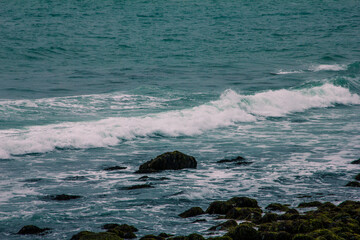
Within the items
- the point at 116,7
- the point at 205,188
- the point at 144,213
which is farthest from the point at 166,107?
the point at 116,7

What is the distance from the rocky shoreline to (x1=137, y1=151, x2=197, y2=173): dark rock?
2.07 m

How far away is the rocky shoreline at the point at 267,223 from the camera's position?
5.16m

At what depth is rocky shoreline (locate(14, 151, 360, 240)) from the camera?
5.16 meters

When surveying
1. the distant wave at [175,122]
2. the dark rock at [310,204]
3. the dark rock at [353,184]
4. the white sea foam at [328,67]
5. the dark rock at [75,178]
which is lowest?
the dark rock at [353,184]

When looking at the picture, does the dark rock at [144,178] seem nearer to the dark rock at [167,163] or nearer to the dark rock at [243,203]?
the dark rock at [167,163]

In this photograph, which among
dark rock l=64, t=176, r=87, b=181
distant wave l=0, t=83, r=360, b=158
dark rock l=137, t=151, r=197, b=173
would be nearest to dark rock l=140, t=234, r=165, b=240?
dark rock l=64, t=176, r=87, b=181

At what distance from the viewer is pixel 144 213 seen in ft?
22.3

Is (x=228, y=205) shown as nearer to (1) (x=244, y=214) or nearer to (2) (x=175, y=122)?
(1) (x=244, y=214)

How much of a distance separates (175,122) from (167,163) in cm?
515

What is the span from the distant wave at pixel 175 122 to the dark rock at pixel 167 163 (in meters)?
3.18

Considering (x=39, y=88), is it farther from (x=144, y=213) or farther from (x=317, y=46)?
(x=317, y=46)

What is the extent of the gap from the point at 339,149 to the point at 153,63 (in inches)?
686

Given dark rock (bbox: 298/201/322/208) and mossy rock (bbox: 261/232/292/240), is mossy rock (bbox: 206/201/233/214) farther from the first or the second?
mossy rock (bbox: 261/232/292/240)

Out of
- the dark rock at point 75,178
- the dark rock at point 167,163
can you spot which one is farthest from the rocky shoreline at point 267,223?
the dark rock at point 167,163
